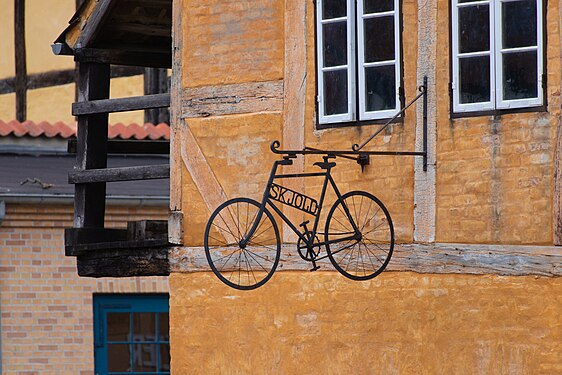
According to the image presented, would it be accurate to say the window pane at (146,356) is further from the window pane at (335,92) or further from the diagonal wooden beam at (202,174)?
the window pane at (335,92)

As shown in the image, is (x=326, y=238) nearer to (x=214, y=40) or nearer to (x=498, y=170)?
(x=498, y=170)

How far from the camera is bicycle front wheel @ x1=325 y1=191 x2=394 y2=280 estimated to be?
10812mm

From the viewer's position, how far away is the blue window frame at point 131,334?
15.6 meters

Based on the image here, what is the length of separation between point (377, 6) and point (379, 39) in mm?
234

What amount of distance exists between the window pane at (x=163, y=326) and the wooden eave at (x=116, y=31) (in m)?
3.78

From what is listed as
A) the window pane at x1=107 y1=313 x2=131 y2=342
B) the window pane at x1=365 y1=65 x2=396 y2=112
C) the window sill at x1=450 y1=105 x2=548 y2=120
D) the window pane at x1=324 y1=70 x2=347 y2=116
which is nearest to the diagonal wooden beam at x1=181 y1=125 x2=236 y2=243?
the window pane at x1=324 y1=70 x2=347 y2=116

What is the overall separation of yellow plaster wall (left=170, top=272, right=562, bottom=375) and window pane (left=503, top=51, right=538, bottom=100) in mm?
1210

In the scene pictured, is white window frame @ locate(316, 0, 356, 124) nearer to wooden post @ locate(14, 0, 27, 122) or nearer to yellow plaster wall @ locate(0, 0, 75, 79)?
yellow plaster wall @ locate(0, 0, 75, 79)

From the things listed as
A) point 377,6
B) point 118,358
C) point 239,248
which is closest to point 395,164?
point 377,6

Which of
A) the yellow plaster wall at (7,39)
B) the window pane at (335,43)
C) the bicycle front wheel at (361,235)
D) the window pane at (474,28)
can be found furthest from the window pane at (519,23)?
the yellow plaster wall at (7,39)

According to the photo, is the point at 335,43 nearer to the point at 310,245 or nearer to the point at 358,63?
the point at 358,63

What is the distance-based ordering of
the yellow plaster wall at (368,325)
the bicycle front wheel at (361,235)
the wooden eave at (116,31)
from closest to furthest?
the yellow plaster wall at (368,325) → the bicycle front wheel at (361,235) → the wooden eave at (116,31)

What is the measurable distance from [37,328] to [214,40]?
15.5 ft

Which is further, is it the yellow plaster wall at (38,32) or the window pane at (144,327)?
Answer: the yellow plaster wall at (38,32)
